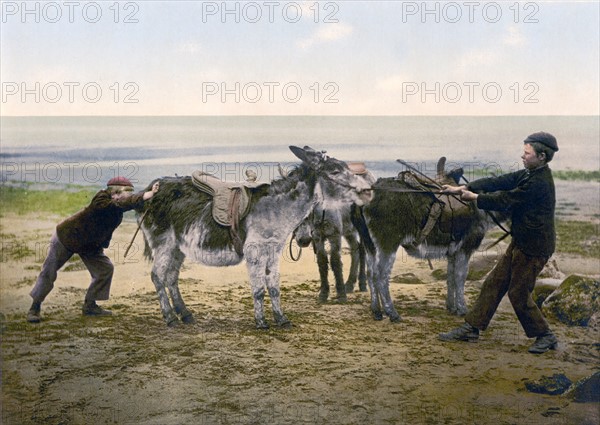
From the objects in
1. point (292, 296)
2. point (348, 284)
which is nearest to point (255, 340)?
point (292, 296)

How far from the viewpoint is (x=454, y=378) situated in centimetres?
640

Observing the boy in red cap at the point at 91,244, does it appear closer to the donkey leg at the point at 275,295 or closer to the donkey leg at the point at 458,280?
the donkey leg at the point at 275,295

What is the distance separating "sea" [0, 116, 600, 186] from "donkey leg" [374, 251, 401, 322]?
740 millimetres

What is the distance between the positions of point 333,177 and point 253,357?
1.65 metres

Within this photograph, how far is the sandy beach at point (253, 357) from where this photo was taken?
247 inches

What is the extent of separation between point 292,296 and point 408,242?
3.72 ft

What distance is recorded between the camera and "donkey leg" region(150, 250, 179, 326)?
674 centimetres

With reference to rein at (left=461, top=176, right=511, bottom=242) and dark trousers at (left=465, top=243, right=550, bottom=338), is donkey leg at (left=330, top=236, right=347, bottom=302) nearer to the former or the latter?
dark trousers at (left=465, top=243, right=550, bottom=338)

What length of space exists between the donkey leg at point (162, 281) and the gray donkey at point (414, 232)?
1715 millimetres

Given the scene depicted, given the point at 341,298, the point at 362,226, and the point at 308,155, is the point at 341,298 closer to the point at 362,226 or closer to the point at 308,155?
the point at 362,226

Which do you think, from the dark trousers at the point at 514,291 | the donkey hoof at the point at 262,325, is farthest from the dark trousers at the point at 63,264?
the dark trousers at the point at 514,291

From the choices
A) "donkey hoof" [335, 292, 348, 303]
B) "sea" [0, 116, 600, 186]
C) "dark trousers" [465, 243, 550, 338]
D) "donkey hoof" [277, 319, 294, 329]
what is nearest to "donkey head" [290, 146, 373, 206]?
"sea" [0, 116, 600, 186]

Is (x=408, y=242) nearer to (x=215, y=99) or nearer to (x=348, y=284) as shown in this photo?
(x=348, y=284)

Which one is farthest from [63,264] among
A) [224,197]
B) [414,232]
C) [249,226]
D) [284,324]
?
[414,232]
